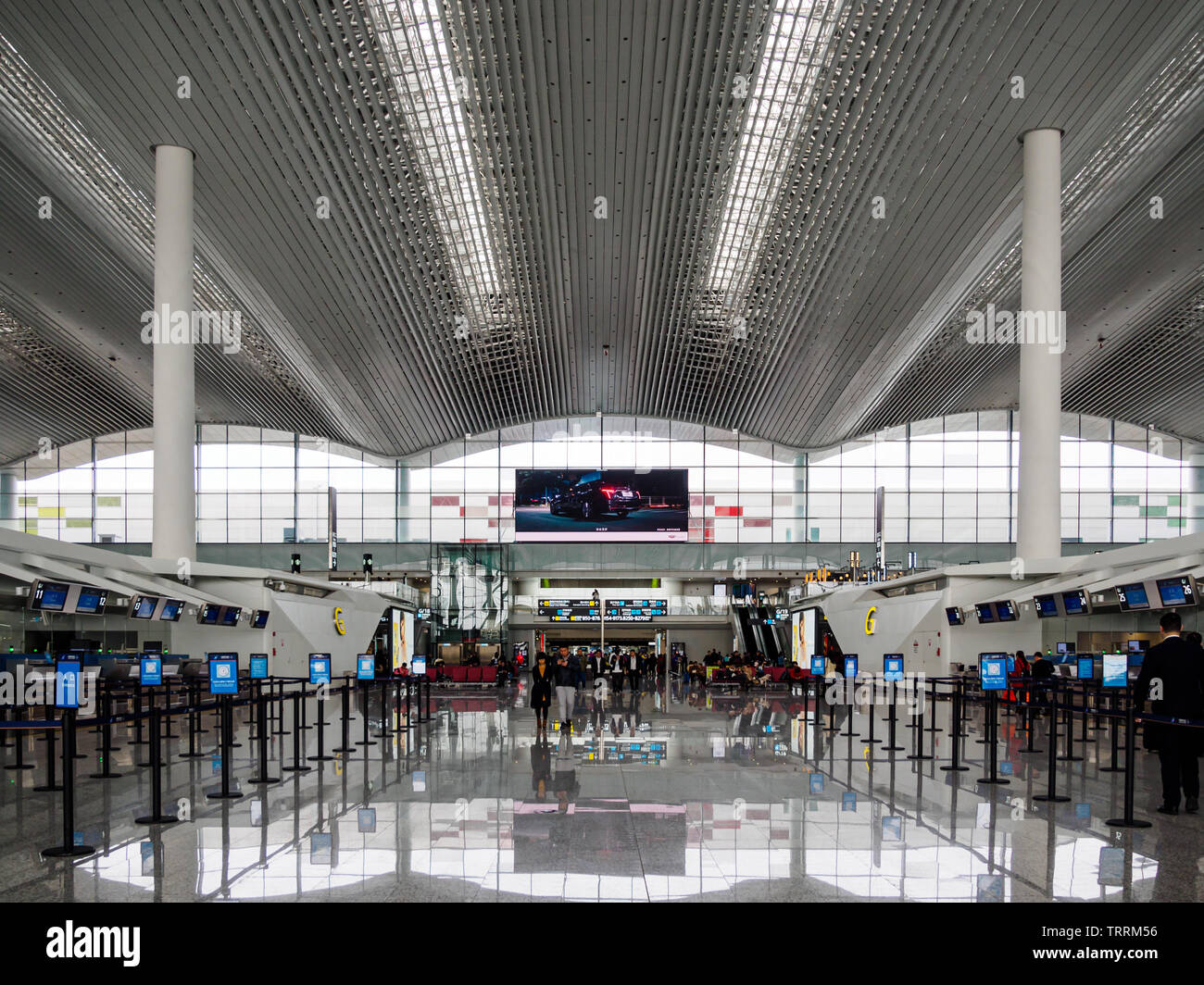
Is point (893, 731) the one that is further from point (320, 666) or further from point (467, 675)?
point (467, 675)

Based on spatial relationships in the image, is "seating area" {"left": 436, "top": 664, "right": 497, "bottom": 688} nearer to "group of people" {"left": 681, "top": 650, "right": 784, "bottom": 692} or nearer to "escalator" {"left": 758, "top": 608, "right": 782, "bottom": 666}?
"group of people" {"left": 681, "top": 650, "right": 784, "bottom": 692}

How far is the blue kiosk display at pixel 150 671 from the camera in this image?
16188 mm

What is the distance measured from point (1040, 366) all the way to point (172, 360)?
19.6m

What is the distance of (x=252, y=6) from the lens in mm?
20547

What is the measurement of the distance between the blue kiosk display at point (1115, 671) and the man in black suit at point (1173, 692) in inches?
179

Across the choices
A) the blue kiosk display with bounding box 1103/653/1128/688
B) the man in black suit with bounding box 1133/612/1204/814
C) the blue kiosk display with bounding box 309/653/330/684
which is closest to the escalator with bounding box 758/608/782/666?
the blue kiosk display with bounding box 309/653/330/684

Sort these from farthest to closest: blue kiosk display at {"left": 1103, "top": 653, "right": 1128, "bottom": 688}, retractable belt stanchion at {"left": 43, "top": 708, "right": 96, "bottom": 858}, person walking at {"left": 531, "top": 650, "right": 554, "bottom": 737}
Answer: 1. person walking at {"left": 531, "top": 650, "right": 554, "bottom": 737}
2. blue kiosk display at {"left": 1103, "top": 653, "right": 1128, "bottom": 688}
3. retractable belt stanchion at {"left": 43, "top": 708, "right": 96, "bottom": 858}

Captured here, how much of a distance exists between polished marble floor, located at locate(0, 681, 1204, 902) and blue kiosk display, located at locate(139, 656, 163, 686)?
155 centimetres

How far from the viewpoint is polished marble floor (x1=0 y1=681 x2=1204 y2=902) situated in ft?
21.4

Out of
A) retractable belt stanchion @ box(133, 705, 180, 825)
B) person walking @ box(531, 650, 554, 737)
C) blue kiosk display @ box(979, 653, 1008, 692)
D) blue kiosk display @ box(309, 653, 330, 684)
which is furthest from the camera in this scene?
person walking @ box(531, 650, 554, 737)

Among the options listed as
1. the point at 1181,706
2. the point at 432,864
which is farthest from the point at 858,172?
the point at 432,864

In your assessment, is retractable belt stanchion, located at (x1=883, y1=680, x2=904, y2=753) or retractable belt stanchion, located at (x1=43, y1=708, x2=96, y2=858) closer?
retractable belt stanchion, located at (x1=43, y1=708, x2=96, y2=858)

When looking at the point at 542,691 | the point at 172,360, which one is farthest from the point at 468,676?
the point at 542,691

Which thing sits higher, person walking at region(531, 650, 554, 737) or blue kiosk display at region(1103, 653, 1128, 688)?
blue kiosk display at region(1103, 653, 1128, 688)
